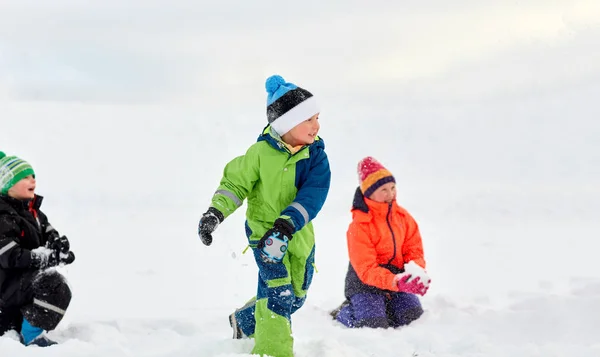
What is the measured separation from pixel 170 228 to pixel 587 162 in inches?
460

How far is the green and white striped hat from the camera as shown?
18.4 ft

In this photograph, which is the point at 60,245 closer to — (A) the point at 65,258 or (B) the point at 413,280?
(A) the point at 65,258

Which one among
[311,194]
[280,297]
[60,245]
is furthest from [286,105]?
[60,245]

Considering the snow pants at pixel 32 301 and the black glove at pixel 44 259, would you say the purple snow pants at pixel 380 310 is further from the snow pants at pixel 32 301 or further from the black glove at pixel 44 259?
the black glove at pixel 44 259

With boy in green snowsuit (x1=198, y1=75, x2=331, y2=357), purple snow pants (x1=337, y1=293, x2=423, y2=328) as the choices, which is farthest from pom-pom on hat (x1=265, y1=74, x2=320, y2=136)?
purple snow pants (x1=337, y1=293, x2=423, y2=328)

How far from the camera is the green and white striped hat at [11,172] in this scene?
220 inches

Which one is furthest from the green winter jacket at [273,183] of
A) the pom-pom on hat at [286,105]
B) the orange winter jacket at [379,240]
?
the orange winter jacket at [379,240]

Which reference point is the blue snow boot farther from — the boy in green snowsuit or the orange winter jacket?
the orange winter jacket

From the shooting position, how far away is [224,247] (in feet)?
39.4

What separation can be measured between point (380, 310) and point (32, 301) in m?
2.97

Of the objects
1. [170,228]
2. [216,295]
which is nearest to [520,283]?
[216,295]

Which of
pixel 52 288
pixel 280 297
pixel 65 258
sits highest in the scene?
pixel 65 258

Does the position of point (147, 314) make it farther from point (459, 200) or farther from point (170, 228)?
point (459, 200)

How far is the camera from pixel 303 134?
4.59m
